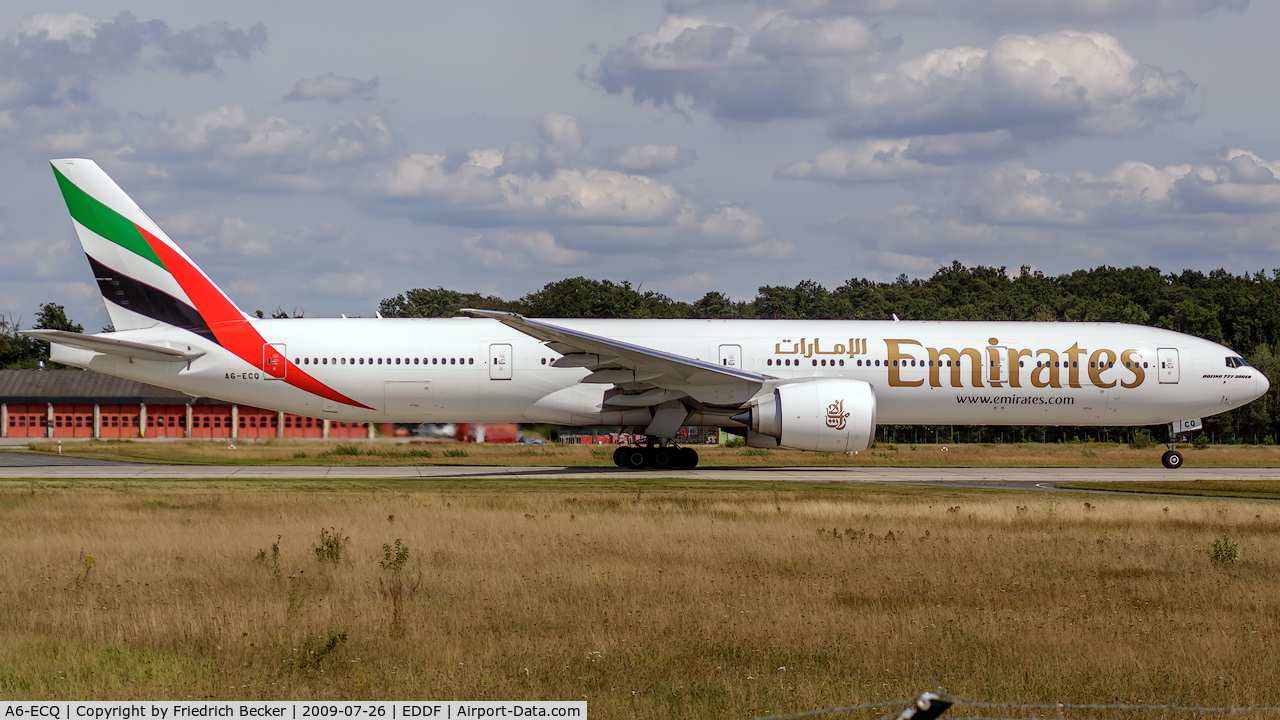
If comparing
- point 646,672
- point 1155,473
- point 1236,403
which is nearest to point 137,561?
point 646,672

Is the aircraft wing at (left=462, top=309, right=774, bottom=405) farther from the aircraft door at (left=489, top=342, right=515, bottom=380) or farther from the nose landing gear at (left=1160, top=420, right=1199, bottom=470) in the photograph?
the nose landing gear at (left=1160, top=420, right=1199, bottom=470)

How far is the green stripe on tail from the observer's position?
87.1 feet

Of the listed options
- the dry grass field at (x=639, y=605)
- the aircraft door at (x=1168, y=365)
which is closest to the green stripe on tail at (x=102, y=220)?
the dry grass field at (x=639, y=605)

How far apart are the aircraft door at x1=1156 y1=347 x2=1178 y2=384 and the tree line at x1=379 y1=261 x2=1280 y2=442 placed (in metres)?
25.2

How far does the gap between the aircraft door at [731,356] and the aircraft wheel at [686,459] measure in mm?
2259

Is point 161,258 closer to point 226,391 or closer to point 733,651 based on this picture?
point 226,391

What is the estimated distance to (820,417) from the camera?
82.4ft

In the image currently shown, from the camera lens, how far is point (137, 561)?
1199cm

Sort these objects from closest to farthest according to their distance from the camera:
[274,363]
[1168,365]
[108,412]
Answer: [274,363] → [1168,365] → [108,412]

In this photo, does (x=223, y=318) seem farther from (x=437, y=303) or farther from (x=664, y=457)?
(x=437, y=303)

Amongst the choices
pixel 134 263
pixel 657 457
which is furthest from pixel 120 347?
pixel 657 457

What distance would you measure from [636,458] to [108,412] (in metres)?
41.8

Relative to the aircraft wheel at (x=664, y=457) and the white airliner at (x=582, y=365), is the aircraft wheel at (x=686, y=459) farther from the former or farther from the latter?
the aircraft wheel at (x=664, y=457)

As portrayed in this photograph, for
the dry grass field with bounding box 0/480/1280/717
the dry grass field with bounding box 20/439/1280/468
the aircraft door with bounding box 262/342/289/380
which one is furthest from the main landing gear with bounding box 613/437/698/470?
the dry grass field with bounding box 0/480/1280/717
